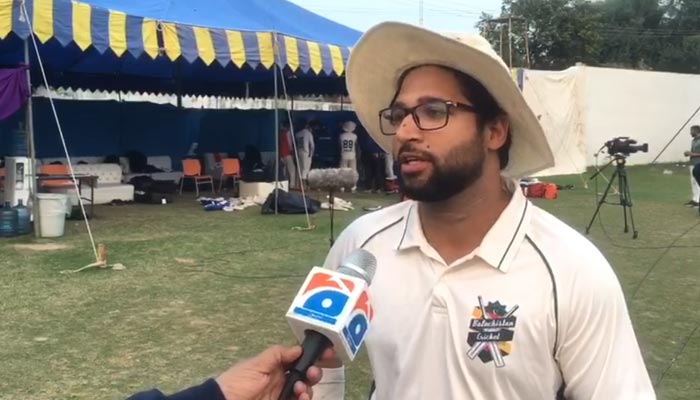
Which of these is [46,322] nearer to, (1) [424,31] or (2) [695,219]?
(1) [424,31]

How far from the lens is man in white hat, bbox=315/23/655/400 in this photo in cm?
169

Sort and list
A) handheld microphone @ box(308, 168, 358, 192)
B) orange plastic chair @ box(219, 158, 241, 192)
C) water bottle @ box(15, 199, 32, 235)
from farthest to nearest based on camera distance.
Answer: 1. orange plastic chair @ box(219, 158, 241, 192)
2. water bottle @ box(15, 199, 32, 235)
3. handheld microphone @ box(308, 168, 358, 192)

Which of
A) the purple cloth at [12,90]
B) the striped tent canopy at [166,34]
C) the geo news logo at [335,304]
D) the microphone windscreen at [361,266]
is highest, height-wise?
the striped tent canopy at [166,34]

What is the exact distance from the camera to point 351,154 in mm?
17422

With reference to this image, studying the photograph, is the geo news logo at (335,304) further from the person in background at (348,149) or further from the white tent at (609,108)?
the white tent at (609,108)

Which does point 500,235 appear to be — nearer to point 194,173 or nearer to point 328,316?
point 328,316

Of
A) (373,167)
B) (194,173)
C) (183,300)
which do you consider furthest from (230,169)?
(183,300)

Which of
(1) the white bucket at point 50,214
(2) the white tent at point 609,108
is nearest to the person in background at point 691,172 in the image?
(2) the white tent at point 609,108

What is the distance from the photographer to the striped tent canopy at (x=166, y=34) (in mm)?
9641

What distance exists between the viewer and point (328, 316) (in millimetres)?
1491

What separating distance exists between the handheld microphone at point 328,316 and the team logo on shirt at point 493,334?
0.83 ft

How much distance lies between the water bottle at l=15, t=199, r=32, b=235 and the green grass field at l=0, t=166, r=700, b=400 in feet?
1.43

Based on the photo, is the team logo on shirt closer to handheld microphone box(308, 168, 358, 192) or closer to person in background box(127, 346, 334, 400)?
person in background box(127, 346, 334, 400)

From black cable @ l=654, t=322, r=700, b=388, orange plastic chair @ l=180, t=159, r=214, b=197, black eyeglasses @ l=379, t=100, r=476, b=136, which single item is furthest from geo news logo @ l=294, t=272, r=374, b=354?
orange plastic chair @ l=180, t=159, r=214, b=197
